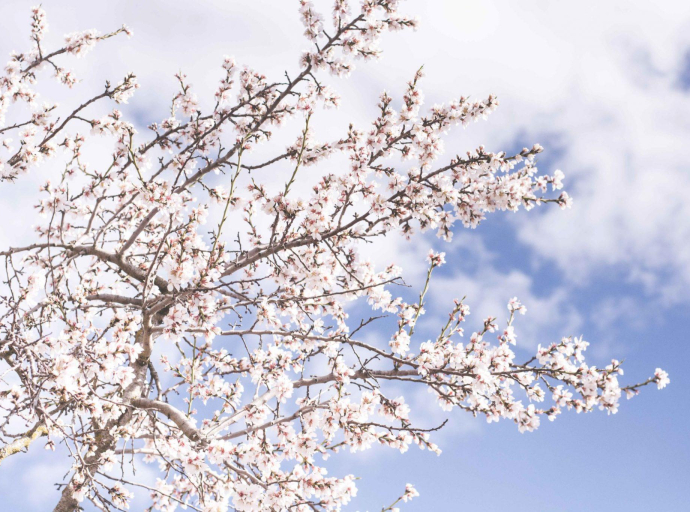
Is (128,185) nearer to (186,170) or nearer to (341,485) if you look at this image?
(186,170)

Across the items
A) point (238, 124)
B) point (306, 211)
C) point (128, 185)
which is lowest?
point (306, 211)

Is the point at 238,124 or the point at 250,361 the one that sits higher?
the point at 238,124

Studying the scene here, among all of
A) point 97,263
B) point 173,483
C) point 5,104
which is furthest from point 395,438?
point 5,104

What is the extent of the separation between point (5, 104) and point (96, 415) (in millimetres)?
4891

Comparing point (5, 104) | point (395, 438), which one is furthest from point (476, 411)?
point (5, 104)

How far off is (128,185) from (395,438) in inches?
180

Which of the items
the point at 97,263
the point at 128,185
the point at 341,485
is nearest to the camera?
the point at 341,485

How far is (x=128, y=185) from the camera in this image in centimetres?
659

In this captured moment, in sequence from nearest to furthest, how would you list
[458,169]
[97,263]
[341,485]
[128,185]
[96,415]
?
[96,415], [341,485], [458,169], [128,185], [97,263]

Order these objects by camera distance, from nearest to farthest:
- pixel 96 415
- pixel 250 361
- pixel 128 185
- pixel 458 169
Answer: pixel 96 415
pixel 458 169
pixel 128 185
pixel 250 361

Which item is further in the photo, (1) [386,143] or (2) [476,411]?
(1) [386,143]

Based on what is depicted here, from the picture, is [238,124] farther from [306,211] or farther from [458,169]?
[458,169]

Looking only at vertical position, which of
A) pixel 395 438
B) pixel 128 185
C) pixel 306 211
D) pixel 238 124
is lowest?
pixel 395 438

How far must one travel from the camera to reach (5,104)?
7207mm
